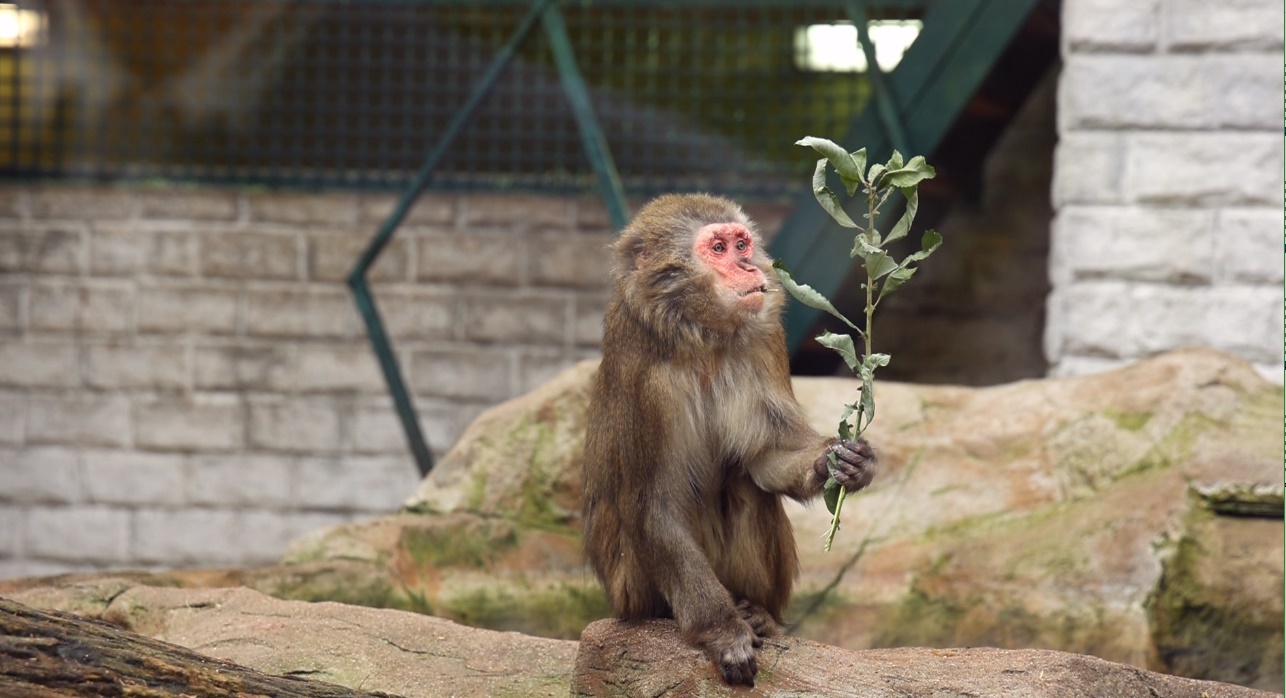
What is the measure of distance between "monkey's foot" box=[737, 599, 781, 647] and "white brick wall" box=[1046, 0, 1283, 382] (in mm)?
2589

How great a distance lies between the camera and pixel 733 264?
3516 millimetres

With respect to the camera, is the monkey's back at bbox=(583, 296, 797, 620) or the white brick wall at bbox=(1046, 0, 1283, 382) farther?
the white brick wall at bbox=(1046, 0, 1283, 382)

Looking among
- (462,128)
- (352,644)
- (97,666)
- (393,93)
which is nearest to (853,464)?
(352,644)

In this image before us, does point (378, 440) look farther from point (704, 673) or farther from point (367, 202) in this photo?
point (704, 673)

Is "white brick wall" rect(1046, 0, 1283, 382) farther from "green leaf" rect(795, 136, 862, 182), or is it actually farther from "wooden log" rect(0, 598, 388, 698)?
"wooden log" rect(0, 598, 388, 698)

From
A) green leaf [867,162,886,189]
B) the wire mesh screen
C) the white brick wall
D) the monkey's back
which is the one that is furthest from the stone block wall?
green leaf [867,162,886,189]

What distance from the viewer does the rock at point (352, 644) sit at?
11.4 feet

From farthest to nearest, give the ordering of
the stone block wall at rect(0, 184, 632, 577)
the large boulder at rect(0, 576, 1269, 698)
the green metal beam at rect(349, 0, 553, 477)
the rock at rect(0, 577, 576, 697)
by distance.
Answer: the stone block wall at rect(0, 184, 632, 577) < the green metal beam at rect(349, 0, 553, 477) < the rock at rect(0, 577, 576, 697) < the large boulder at rect(0, 576, 1269, 698)

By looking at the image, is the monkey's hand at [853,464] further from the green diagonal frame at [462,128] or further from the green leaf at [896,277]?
the green diagonal frame at [462,128]

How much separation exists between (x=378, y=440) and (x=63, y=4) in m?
3.06

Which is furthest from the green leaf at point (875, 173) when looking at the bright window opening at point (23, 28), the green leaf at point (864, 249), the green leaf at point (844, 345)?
the bright window opening at point (23, 28)

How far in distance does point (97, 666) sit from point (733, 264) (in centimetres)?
172

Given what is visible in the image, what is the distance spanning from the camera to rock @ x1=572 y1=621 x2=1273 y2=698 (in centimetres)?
311

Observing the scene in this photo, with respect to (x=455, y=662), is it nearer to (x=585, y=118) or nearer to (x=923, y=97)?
(x=585, y=118)
